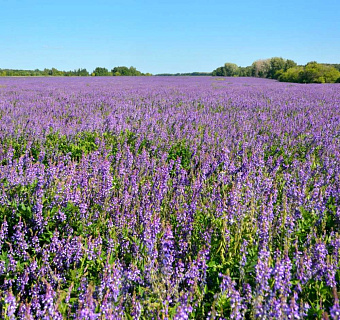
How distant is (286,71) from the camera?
53688mm

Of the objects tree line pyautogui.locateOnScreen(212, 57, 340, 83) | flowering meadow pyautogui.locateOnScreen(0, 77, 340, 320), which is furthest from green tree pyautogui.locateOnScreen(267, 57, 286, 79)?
flowering meadow pyautogui.locateOnScreen(0, 77, 340, 320)

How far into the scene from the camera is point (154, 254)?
8.55 ft

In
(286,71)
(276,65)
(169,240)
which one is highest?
(276,65)

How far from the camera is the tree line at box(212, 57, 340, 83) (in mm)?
40312

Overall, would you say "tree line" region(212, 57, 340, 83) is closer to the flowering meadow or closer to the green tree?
the green tree

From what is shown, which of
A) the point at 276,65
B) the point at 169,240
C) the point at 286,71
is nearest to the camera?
the point at 169,240

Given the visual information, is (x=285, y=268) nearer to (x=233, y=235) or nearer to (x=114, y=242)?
(x=233, y=235)

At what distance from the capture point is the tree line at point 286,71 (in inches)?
1587

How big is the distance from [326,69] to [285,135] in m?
40.7

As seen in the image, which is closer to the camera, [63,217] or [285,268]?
[285,268]

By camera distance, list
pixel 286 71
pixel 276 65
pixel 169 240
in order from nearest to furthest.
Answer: pixel 169 240 < pixel 286 71 < pixel 276 65

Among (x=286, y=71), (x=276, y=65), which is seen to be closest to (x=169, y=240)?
(x=286, y=71)

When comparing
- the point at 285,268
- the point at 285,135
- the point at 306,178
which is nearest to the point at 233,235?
the point at 285,268

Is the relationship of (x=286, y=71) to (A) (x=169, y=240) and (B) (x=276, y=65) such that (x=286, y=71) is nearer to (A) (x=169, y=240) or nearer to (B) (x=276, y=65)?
(B) (x=276, y=65)
